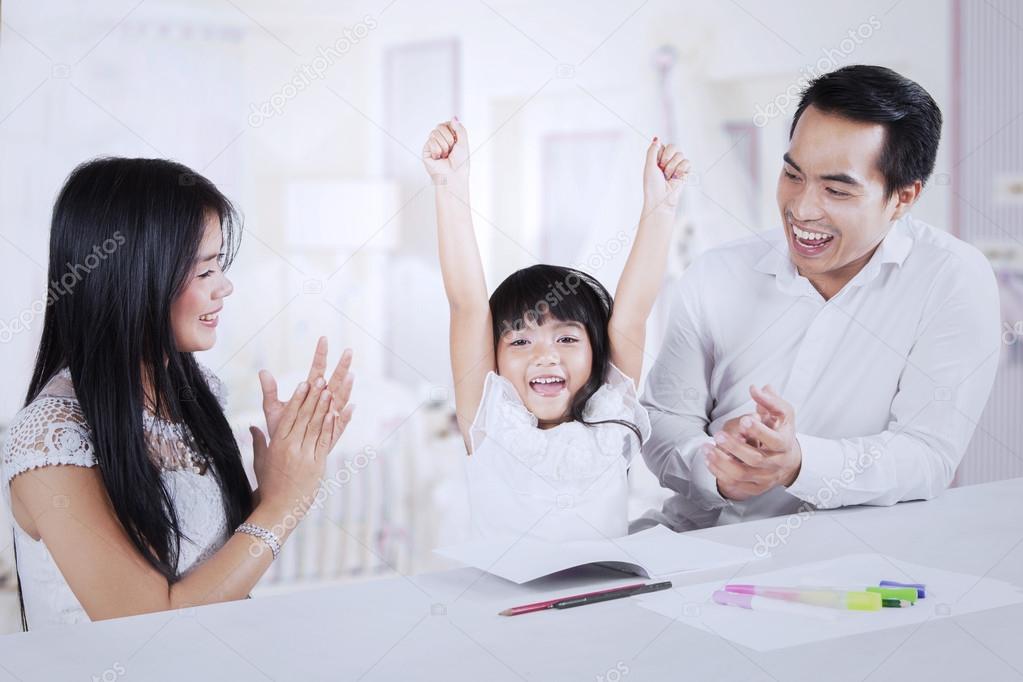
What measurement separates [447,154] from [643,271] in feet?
1.13

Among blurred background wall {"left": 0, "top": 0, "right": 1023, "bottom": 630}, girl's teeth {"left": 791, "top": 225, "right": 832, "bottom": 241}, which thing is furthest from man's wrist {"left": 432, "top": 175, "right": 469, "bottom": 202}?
blurred background wall {"left": 0, "top": 0, "right": 1023, "bottom": 630}

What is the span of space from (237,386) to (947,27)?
108 inches

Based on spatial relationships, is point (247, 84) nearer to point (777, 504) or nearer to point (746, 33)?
point (746, 33)

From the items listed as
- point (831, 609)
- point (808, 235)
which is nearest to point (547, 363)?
point (808, 235)

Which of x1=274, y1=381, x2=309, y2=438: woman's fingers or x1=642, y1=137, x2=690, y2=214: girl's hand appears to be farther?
x1=642, y1=137, x2=690, y2=214: girl's hand

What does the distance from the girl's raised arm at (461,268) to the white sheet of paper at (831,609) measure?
601 millimetres

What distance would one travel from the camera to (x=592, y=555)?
975 millimetres

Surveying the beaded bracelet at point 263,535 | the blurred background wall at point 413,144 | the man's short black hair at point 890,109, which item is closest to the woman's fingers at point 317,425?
the beaded bracelet at point 263,535

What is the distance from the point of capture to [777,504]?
1624 mm

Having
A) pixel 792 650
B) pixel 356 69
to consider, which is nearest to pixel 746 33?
pixel 356 69

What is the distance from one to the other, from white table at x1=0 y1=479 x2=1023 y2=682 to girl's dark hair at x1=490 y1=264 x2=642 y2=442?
547 millimetres

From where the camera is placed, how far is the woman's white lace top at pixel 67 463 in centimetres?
109

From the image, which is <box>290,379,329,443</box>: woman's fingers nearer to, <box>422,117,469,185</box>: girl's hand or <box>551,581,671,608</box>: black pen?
<box>422,117,469,185</box>: girl's hand

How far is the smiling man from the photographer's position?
1572 millimetres
